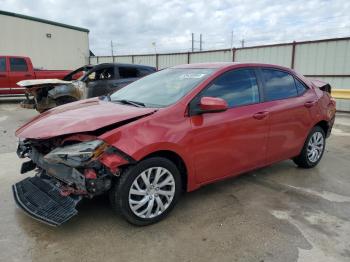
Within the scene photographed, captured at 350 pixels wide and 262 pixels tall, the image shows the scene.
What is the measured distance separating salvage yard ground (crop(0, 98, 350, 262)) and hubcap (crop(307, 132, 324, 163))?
623mm

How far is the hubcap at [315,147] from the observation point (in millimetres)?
5160

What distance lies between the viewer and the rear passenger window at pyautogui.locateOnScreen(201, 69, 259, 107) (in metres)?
3.85

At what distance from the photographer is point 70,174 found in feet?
10.1

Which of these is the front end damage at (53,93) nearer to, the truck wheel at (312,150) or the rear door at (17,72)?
the rear door at (17,72)

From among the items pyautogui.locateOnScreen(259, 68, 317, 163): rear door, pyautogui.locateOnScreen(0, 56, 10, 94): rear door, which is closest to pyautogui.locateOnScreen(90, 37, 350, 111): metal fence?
pyautogui.locateOnScreen(259, 68, 317, 163): rear door

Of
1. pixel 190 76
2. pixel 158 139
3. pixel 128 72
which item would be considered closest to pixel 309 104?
pixel 190 76

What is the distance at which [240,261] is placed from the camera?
2816mm

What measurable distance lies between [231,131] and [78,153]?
175 cm

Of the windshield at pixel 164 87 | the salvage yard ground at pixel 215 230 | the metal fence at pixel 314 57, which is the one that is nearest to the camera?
the salvage yard ground at pixel 215 230

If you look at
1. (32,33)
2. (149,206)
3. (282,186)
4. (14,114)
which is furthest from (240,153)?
(32,33)

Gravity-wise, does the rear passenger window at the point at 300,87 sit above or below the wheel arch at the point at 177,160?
above

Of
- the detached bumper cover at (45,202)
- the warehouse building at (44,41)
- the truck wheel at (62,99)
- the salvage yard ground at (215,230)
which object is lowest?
the salvage yard ground at (215,230)

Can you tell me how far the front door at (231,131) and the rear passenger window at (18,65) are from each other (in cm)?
1222


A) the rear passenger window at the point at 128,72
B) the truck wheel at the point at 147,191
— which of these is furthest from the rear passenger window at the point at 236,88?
the rear passenger window at the point at 128,72
